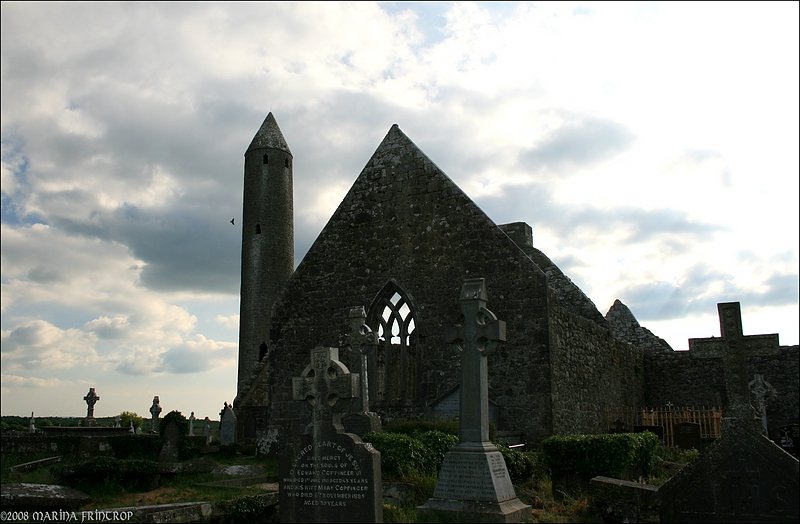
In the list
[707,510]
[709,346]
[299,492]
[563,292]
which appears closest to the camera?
[707,510]

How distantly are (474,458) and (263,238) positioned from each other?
22776 mm

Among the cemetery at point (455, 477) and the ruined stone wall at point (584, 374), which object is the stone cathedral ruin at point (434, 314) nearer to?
the ruined stone wall at point (584, 374)

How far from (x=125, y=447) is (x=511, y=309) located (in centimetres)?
945

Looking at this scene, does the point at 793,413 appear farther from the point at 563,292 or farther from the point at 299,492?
the point at 299,492

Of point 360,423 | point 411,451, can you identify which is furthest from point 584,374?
point 411,451

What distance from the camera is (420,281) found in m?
17.5

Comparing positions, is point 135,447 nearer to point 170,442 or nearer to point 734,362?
point 170,442

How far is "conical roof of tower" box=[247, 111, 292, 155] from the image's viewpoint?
31.3 meters

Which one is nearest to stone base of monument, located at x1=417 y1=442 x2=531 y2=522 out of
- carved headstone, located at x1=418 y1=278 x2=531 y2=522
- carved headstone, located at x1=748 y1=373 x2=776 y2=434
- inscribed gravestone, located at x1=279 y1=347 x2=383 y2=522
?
carved headstone, located at x1=418 y1=278 x2=531 y2=522

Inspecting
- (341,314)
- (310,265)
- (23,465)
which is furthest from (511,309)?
(23,465)

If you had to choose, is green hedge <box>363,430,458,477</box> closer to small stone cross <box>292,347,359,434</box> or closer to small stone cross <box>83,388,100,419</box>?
small stone cross <box>292,347,359,434</box>

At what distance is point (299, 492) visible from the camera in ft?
28.4

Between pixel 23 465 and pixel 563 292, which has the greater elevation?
pixel 563 292

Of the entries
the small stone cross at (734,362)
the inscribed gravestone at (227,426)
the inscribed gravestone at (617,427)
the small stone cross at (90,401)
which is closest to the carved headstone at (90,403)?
the small stone cross at (90,401)
